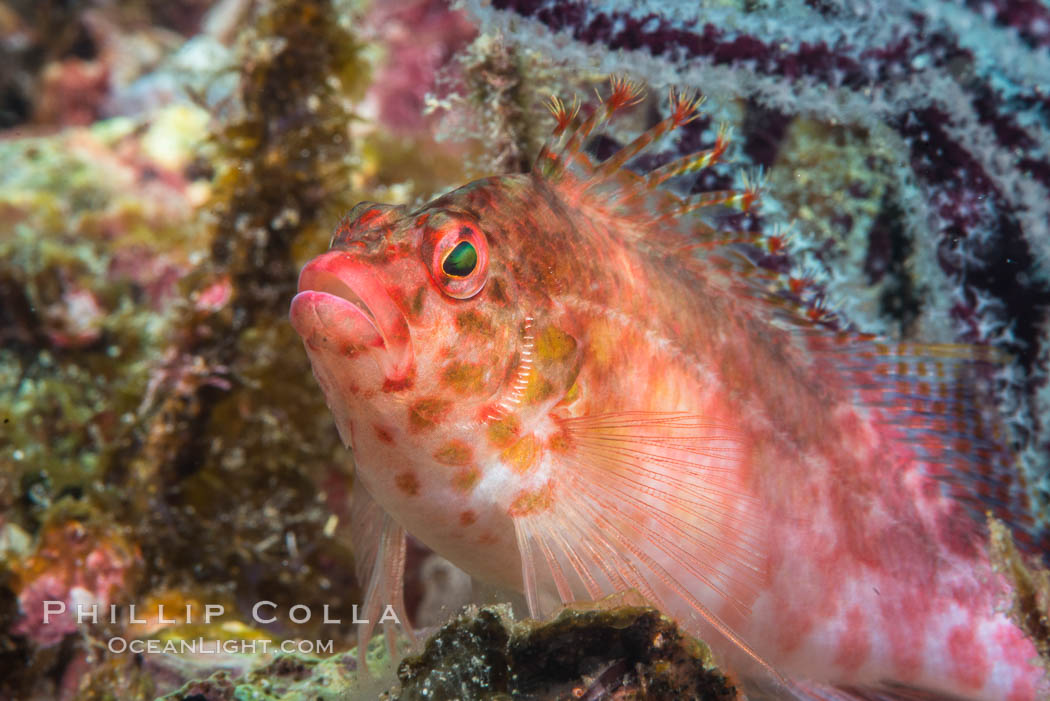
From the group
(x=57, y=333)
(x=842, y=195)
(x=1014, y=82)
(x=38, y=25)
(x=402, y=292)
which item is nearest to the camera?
(x=402, y=292)

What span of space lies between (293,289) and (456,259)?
230 centimetres

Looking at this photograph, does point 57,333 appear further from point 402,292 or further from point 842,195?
point 842,195

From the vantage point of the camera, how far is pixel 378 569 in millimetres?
2410

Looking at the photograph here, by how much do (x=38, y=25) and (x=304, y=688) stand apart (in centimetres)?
926

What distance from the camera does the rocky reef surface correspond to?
2.42m

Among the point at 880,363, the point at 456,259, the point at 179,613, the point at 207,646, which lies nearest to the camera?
the point at 456,259

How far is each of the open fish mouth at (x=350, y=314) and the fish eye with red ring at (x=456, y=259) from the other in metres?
0.15

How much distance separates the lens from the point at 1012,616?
1.88 m

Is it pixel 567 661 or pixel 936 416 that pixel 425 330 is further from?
pixel 936 416

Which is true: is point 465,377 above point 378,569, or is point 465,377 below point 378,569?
above

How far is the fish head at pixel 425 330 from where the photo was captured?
1.82 meters

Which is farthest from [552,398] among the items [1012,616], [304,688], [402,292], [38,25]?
[38,25]

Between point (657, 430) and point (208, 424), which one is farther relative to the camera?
point (208, 424)

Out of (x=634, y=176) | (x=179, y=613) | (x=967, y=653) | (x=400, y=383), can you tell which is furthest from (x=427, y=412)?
(x=179, y=613)
